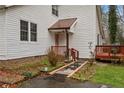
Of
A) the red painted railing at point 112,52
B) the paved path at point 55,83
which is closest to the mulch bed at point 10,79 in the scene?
the paved path at point 55,83

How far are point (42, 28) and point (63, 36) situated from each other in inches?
133

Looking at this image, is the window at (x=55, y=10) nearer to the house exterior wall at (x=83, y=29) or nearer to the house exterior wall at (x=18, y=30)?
the house exterior wall at (x=18, y=30)

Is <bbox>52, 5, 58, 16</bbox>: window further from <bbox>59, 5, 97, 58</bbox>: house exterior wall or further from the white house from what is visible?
<bbox>59, 5, 97, 58</bbox>: house exterior wall

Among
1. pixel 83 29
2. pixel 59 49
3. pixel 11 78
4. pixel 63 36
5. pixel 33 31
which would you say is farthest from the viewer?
pixel 63 36

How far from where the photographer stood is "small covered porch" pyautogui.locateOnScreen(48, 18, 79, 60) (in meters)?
16.3

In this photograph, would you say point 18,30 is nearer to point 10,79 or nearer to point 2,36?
point 2,36

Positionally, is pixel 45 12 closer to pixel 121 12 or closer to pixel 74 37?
pixel 74 37

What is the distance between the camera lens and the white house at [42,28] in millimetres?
11484

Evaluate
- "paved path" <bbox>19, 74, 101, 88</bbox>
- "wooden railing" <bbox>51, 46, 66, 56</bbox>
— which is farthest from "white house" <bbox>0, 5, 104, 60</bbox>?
"paved path" <bbox>19, 74, 101, 88</bbox>

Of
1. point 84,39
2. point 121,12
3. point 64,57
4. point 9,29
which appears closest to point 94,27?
point 84,39

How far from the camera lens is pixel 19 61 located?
40.9 feet

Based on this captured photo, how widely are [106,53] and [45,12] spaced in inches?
241

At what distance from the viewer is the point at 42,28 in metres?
15.9

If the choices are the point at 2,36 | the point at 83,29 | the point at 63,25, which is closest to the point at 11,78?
the point at 2,36
